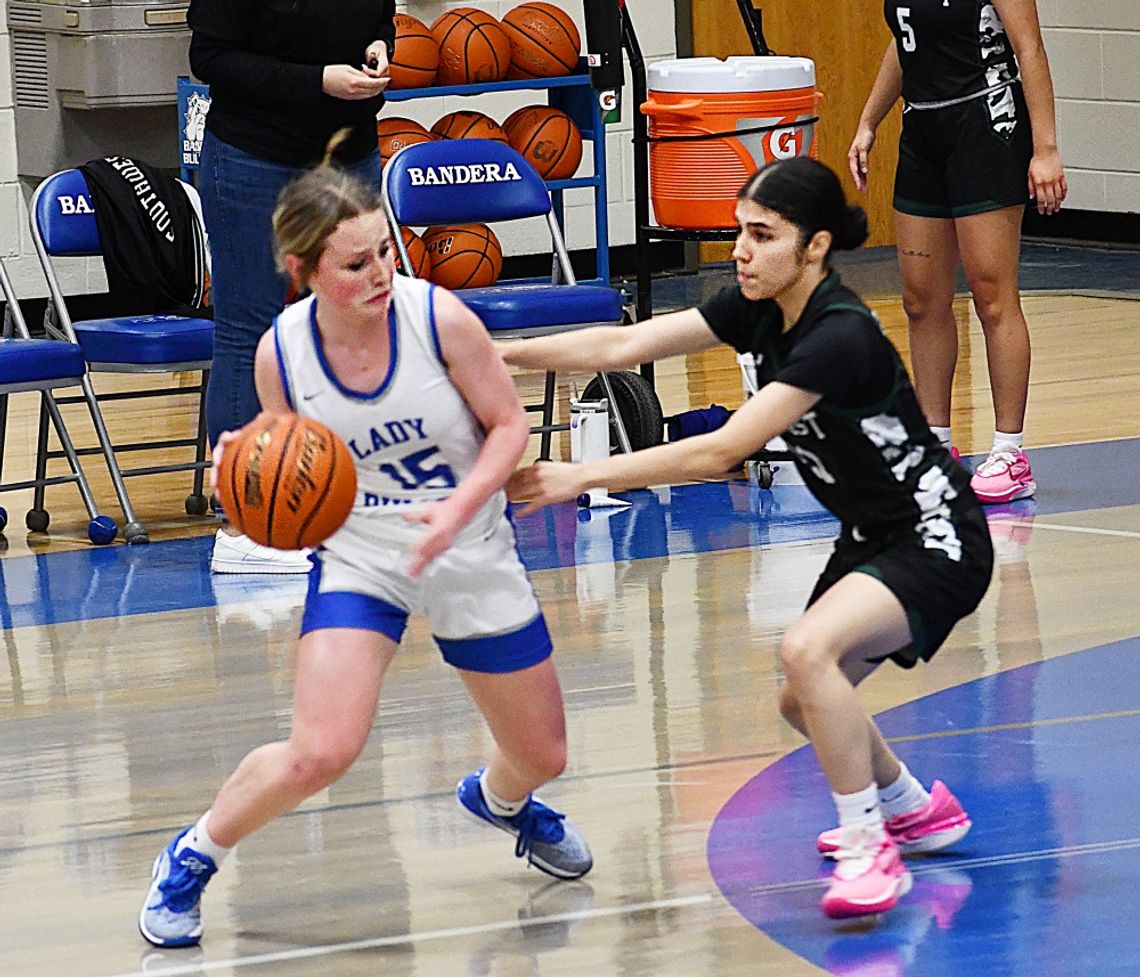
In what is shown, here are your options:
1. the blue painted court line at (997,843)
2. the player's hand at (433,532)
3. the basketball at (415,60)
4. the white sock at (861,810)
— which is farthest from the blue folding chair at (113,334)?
the white sock at (861,810)

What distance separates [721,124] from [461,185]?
2.64ft

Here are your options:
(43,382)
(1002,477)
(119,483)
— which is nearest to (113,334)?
(43,382)

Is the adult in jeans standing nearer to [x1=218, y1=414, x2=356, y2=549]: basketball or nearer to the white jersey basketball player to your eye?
the white jersey basketball player

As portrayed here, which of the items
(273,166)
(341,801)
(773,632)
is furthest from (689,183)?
(341,801)

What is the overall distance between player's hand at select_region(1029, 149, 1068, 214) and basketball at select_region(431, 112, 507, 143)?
104 inches

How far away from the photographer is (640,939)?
126 inches

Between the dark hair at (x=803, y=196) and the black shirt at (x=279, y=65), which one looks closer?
the dark hair at (x=803, y=196)

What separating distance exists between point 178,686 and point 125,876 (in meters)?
1.13

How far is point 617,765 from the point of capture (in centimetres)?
402

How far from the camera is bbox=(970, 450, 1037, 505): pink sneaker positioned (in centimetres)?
597

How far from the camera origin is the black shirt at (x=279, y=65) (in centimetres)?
515

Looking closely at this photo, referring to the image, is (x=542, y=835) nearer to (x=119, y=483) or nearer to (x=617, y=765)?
(x=617, y=765)

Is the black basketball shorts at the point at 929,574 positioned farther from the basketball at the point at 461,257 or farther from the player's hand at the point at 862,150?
the basketball at the point at 461,257

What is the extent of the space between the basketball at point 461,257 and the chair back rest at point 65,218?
1.26 meters
